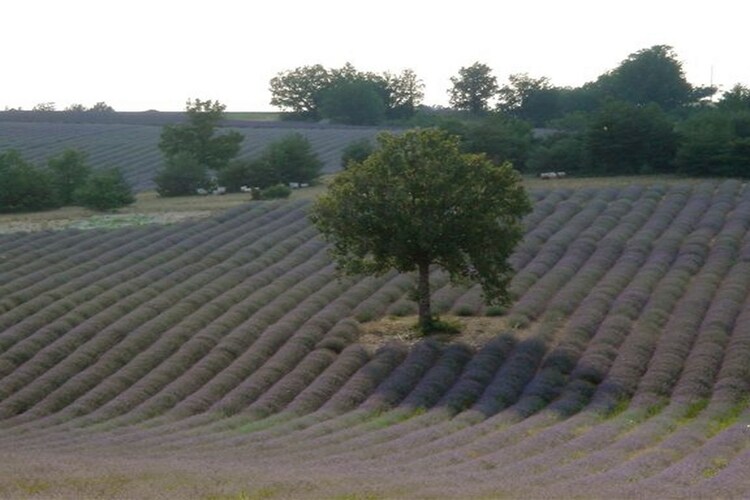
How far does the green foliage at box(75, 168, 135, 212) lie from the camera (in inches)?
2304

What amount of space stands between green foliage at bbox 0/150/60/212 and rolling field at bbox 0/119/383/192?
789 centimetres

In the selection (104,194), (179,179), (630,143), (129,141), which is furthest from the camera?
(129,141)

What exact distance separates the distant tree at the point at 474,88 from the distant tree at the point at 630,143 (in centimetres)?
5962

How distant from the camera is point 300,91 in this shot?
129625 millimetres

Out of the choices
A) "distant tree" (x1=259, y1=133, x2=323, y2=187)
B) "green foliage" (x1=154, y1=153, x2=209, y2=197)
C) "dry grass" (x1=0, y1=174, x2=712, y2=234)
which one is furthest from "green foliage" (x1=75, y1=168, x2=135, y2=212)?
"distant tree" (x1=259, y1=133, x2=323, y2=187)

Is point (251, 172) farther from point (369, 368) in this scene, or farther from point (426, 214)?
point (369, 368)

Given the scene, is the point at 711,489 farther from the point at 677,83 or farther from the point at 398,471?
the point at 677,83

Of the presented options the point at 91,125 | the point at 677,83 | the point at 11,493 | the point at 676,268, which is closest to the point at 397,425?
the point at 11,493

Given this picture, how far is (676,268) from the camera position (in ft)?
122

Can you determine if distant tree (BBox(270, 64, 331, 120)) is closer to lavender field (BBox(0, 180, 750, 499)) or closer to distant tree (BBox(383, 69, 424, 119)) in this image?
distant tree (BBox(383, 69, 424, 119))

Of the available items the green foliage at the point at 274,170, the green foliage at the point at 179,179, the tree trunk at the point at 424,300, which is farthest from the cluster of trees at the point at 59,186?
the tree trunk at the point at 424,300

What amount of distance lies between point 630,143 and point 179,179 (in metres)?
23.5

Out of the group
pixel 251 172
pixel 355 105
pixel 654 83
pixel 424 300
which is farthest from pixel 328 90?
pixel 424 300

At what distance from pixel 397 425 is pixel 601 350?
750 cm
